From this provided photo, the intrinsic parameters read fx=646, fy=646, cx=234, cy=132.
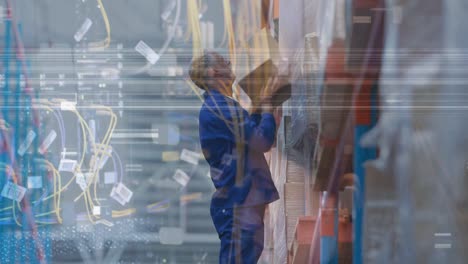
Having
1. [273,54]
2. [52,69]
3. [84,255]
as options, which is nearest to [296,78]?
[273,54]

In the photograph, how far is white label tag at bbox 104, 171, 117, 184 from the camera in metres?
2.44

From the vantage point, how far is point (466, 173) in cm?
204

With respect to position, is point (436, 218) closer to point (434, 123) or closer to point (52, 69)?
point (434, 123)

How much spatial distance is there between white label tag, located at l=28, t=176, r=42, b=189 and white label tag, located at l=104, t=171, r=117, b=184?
0.82 ft

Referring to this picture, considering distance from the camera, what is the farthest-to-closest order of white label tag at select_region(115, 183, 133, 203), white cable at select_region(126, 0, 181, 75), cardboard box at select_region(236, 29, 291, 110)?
white label tag at select_region(115, 183, 133, 203), white cable at select_region(126, 0, 181, 75), cardboard box at select_region(236, 29, 291, 110)

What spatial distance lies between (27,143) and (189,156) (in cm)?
62

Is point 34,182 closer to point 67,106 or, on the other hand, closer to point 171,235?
point 67,106

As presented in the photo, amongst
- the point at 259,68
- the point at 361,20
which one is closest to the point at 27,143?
the point at 259,68

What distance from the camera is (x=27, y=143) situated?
2469mm

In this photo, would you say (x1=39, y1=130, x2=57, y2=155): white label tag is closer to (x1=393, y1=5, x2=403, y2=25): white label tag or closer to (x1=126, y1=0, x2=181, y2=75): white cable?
(x1=126, y1=0, x2=181, y2=75): white cable

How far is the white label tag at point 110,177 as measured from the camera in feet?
8.01

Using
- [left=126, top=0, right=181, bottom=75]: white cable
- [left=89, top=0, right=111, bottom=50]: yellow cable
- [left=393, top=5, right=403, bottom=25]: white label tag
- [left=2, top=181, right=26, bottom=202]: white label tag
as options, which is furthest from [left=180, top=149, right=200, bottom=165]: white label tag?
[left=393, top=5, right=403, bottom=25]: white label tag

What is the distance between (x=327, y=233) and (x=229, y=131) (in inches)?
20.2

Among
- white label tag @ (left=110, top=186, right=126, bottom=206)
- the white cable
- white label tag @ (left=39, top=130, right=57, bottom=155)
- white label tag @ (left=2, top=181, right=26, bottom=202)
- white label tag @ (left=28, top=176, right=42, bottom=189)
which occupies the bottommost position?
white label tag @ (left=110, top=186, right=126, bottom=206)
